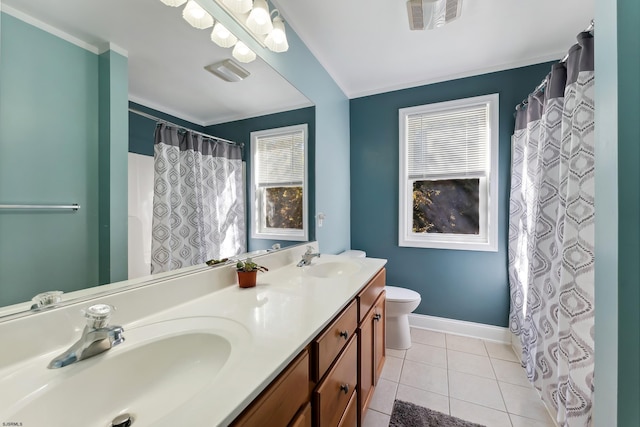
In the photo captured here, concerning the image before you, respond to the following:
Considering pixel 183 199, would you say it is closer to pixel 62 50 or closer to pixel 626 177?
pixel 62 50

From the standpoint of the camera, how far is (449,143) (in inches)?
92.4

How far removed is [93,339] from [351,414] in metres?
1.02

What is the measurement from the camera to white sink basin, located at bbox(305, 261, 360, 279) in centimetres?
157

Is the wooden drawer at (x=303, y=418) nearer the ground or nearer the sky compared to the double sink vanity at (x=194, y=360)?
nearer the ground

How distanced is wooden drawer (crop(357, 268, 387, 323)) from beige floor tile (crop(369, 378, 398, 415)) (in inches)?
25.2

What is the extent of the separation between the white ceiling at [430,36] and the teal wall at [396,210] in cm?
15

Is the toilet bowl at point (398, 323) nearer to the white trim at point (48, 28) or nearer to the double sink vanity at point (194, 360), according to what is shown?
the double sink vanity at point (194, 360)

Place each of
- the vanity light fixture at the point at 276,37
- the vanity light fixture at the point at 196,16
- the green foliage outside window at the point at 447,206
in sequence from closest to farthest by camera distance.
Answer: the vanity light fixture at the point at 196,16 < the vanity light fixture at the point at 276,37 < the green foliage outside window at the point at 447,206

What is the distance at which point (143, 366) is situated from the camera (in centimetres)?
64

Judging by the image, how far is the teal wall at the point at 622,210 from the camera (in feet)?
2.04

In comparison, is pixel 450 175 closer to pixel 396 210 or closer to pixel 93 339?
pixel 396 210

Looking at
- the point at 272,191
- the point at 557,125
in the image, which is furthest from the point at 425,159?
the point at 272,191

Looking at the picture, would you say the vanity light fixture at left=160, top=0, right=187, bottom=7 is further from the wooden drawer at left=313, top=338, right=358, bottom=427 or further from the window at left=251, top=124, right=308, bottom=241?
the wooden drawer at left=313, top=338, right=358, bottom=427

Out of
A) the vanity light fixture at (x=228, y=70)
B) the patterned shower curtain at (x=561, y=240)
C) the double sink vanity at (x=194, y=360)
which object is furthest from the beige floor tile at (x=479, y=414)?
the vanity light fixture at (x=228, y=70)
